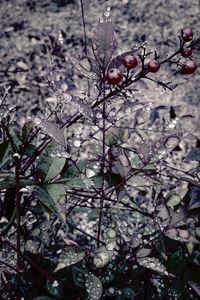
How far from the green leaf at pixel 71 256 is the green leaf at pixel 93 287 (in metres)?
0.06

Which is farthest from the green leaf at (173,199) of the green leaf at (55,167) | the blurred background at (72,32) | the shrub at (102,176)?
the blurred background at (72,32)

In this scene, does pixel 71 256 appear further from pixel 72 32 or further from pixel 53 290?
pixel 72 32

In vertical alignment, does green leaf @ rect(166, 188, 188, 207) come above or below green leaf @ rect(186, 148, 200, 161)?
below

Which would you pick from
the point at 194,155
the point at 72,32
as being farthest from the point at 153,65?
the point at 72,32

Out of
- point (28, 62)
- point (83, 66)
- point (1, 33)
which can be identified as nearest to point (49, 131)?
point (83, 66)

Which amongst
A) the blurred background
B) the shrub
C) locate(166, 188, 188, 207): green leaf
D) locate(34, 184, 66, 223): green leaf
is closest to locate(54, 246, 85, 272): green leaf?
the shrub

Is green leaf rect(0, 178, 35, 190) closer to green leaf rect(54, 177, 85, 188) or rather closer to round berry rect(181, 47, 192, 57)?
green leaf rect(54, 177, 85, 188)

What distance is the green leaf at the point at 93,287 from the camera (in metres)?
0.97

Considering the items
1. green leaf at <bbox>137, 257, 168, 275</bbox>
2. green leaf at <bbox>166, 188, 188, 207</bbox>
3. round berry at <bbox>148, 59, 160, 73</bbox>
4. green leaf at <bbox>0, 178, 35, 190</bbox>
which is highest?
round berry at <bbox>148, 59, 160, 73</bbox>

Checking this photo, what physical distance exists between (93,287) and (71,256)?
8 cm

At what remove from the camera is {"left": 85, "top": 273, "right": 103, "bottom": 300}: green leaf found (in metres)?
0.97

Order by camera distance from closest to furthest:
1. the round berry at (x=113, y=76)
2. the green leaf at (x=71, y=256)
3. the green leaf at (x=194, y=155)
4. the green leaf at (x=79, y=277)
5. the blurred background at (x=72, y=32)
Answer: the round berry at (x=113, y=76)
the green leaf at (x=71, y=256)
the green leaf at (x=79, y=277)
the green leaf at (x=194, y=155)
the blurred background at (x=72, y=32)

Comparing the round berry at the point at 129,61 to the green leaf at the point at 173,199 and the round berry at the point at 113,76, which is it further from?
the green leaf at the point at 173,199

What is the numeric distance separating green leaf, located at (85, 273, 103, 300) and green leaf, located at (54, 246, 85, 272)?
6cm
